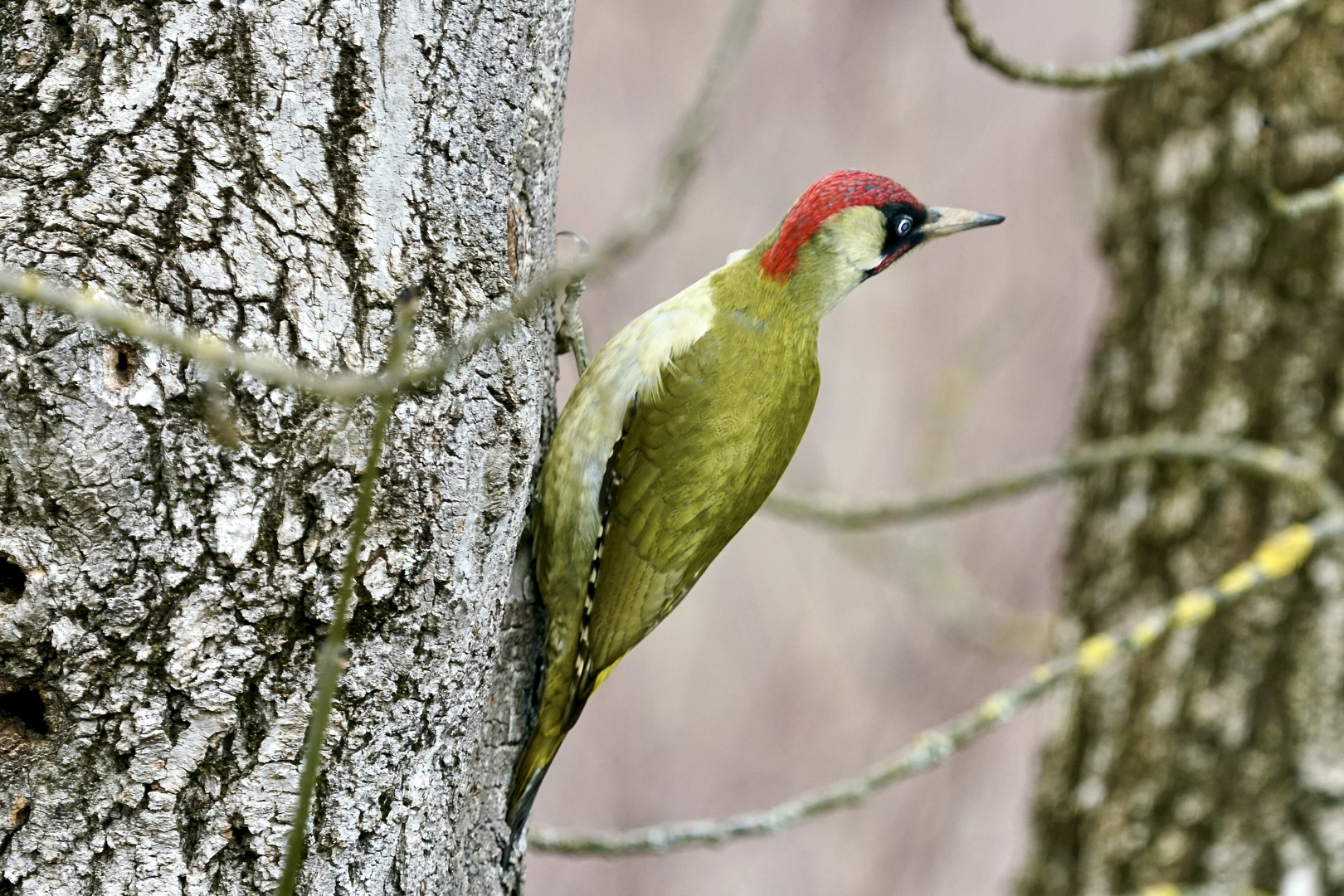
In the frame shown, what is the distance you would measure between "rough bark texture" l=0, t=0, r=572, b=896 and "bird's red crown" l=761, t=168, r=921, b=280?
106 centimetres

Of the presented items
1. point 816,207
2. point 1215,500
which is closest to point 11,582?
point 816,207

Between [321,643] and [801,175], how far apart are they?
481 cm

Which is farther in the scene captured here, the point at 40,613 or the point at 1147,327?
the point at 1147,327

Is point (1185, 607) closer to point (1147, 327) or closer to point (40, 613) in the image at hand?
point (1147, 327)

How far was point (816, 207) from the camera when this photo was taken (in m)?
2.44

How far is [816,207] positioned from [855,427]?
12.8ft

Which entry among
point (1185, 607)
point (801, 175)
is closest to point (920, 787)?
point (801, 175)

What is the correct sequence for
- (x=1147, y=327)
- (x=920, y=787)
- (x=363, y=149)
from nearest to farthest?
1. (x=363, y=149)
2. (x=1147, y=327)
3. (x=920, y=787)

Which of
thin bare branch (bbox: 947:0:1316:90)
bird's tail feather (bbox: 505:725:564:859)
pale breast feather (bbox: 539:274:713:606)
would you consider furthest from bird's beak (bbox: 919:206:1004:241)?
bird's tail feather (bbox: 505:725:564:859)

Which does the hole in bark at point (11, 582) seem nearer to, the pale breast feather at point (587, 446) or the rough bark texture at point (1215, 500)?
the pale breast feather at point (587, 446)

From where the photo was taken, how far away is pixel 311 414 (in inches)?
53.3

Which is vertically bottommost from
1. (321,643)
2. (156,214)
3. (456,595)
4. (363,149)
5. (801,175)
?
(321,643)

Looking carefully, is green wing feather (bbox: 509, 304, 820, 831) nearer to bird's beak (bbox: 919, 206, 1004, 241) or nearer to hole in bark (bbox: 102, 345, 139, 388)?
bird's beak (bbox: 919, 206, 1004, 241)

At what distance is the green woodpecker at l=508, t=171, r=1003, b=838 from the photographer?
7.41 ft
